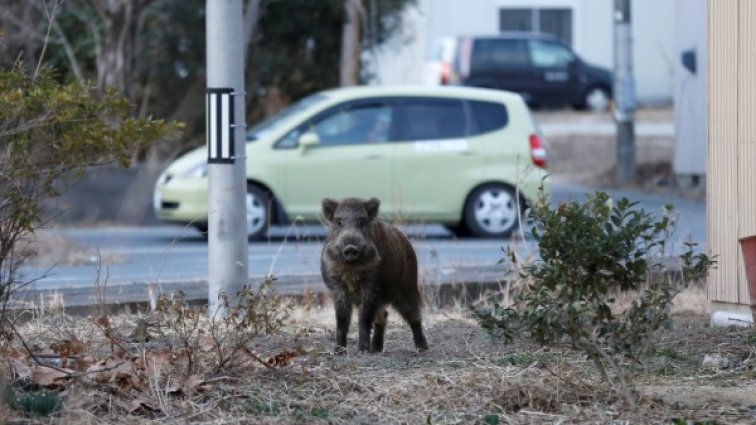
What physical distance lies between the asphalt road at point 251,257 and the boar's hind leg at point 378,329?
1.23 metres

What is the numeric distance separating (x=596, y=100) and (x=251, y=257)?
2516cm

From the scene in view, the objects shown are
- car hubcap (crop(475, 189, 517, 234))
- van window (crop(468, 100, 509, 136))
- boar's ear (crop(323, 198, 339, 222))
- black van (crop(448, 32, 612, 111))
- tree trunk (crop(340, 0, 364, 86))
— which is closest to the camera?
boar's ear (crop(323, 198, 339, 222))

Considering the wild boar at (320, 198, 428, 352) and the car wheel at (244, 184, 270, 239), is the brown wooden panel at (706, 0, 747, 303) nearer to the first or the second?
the wild boar at (320, 198, 428, 352)

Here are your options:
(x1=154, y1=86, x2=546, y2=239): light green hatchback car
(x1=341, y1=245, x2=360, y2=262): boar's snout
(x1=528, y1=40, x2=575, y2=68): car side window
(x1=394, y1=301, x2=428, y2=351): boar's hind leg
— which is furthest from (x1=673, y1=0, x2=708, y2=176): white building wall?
(x1=528, y1=40, x2=575, y2=68): car side window

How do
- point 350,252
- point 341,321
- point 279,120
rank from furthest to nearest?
1. point 279,120
2. point 341,321
3. point 350,252

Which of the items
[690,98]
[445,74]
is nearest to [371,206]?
[690,98]

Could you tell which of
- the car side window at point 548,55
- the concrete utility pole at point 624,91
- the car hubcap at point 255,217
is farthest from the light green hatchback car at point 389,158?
the car side window at point 548,55

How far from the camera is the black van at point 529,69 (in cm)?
3581

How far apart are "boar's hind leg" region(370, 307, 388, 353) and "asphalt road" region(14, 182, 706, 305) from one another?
1226 millimetres

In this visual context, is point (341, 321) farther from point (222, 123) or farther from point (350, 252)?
point (222, 123)

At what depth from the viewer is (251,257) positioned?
14594 mm

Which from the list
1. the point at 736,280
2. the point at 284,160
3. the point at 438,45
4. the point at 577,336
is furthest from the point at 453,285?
the point at 438,45

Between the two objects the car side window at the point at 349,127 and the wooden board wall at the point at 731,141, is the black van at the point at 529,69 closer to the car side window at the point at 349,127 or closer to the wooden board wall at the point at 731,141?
the car side window at the point at 349,127

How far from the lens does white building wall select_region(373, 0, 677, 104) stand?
39.9 meters
